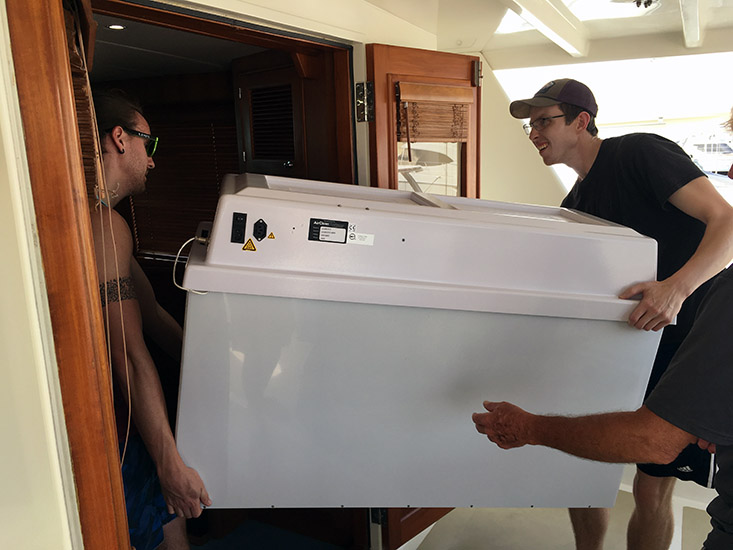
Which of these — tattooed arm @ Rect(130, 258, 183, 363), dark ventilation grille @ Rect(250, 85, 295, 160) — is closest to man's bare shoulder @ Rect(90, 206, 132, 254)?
tattooed arm @ Rect(130, 258, 183, 363)

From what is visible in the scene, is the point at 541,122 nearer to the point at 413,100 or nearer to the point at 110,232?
the point at 413,100

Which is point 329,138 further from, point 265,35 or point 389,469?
point 389,469

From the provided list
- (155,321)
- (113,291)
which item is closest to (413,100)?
(155,321)

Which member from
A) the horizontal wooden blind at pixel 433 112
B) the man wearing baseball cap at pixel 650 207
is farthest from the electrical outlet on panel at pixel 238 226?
the horizontal wooden blind at pixel 433 112

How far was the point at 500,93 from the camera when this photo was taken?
3633mm

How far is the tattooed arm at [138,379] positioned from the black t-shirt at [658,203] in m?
1.46

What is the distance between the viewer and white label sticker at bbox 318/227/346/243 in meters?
1.25

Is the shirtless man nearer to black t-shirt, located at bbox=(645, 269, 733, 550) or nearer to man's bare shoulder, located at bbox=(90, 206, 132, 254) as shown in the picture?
man's bare shoulder, located at bbox=(90, 206, 132, 254)

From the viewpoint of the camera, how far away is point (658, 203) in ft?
6.33

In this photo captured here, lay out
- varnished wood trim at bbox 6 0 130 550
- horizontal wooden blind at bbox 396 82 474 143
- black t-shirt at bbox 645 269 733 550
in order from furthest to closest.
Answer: horizontal wooden blind at bbox 396 82 474 143 < black t-shirt at bbox 645 269 733 550 < varnished wood trim at bbox 6 0 130 550

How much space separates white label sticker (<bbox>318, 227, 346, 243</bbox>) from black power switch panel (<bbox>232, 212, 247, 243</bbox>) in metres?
0.15

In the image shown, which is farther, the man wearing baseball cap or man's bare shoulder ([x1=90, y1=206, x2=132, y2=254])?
the man wearing baseball cap

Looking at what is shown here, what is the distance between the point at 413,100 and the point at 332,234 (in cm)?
124

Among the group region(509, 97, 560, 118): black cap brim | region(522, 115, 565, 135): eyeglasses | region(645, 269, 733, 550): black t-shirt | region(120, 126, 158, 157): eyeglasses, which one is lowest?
region(645, 269, 733, 550): black t-shirt
